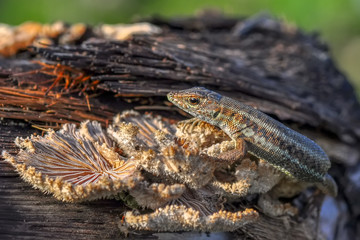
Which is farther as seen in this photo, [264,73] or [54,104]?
[264,73]

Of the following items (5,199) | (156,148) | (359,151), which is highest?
(156,148)

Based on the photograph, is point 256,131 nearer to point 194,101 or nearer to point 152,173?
point 194,101

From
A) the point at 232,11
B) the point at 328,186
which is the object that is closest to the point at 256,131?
the point at 328,186

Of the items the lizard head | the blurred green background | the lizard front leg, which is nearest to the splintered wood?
the lizard head

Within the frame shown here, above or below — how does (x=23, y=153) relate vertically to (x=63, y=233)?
above

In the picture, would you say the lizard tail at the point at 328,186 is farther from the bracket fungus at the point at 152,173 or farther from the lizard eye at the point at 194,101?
the lizard eye at the point at 194,101

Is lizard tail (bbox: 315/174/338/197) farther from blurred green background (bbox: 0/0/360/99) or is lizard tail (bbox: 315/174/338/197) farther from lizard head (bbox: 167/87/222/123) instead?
blurred green background (bbox: 0/0/360/99)

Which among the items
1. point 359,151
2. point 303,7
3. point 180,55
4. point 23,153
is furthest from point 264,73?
point 303,7

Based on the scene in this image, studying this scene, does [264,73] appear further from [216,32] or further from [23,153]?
[23,153]
